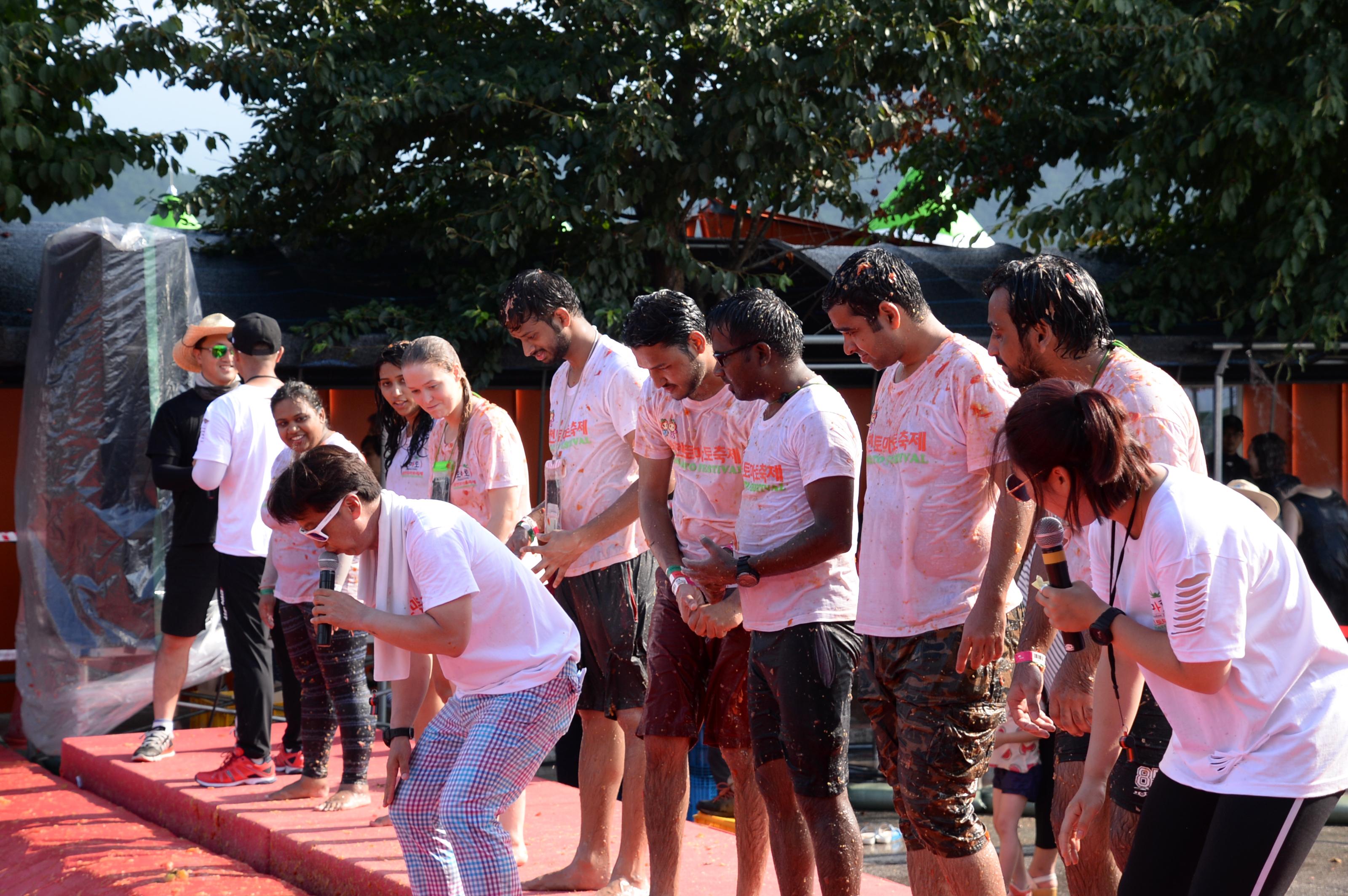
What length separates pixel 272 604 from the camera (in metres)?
5.54

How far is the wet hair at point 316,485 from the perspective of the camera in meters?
3.34

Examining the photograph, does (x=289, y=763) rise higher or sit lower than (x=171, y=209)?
lower

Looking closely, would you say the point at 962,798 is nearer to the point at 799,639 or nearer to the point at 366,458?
the point at 799,639

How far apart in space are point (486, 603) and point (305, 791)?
8.11 feet

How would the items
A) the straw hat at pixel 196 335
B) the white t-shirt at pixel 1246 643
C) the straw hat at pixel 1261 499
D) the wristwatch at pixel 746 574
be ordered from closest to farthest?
1. the white t-shirt at pixel 1246 643
2. the wristwatch at pixel 746 574
3. the straw hat at pixel 1261 499
4. the straw hat at pixel 196 335

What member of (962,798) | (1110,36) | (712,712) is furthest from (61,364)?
(1110,36)

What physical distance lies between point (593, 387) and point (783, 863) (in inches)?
65.2

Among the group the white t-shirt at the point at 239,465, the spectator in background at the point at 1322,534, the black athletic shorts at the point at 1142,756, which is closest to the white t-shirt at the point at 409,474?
the white t-shirt at the point at 239,465

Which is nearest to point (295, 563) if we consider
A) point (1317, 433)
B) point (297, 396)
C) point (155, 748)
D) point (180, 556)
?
point (297, 396)

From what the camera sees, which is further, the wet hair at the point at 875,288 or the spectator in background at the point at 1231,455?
the spectator in background at the point at 1231,455

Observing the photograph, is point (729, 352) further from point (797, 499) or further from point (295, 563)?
point (295, 563)

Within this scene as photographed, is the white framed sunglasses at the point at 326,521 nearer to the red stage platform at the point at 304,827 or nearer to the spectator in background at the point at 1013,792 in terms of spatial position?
the red stage platform at the point at 304,827

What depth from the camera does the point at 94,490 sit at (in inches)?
295

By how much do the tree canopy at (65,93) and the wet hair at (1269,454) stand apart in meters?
7.53
